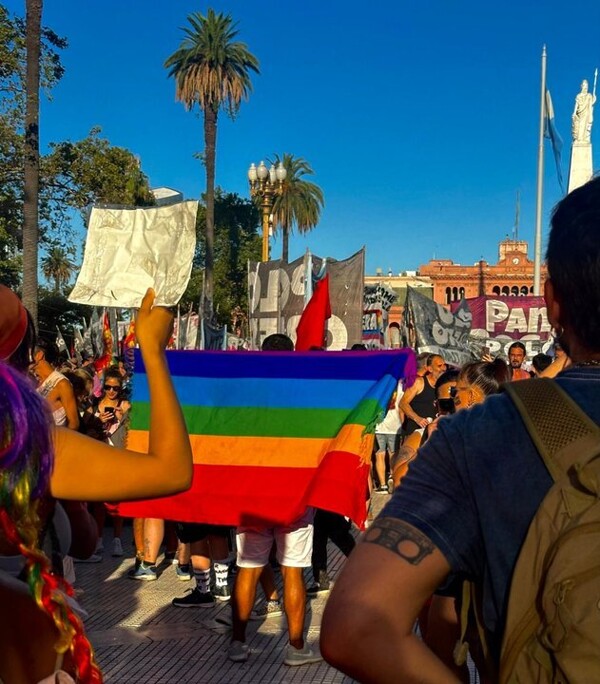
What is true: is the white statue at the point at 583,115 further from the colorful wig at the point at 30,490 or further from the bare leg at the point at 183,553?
the colorful wig at the point at 30,490

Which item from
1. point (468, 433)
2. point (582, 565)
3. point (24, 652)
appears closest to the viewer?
point (582, 565)

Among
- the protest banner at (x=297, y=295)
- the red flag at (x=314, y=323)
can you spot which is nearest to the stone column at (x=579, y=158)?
the protest banner at (x=297, y=295)

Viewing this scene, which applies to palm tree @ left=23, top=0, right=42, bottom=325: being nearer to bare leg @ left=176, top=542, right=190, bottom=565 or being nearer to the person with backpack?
bare leg @ left=176, top=542, right=190, bottom=565

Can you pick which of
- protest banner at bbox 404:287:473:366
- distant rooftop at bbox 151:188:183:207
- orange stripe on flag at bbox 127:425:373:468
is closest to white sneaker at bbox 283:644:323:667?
orange stripe on flag at bbox 127:425:373:468

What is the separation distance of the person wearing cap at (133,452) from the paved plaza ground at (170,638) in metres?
3.38

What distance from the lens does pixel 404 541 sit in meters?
1.38

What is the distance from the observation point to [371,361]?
5531 mm

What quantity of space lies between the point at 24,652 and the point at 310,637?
4.10m

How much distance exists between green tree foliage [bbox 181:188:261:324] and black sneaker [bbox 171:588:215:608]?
41597 millimetres

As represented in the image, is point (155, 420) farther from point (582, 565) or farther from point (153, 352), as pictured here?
point (582, 565)

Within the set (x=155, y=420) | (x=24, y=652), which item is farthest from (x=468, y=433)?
(x=24, y=652)

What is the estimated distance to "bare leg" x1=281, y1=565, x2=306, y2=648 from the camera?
507cm

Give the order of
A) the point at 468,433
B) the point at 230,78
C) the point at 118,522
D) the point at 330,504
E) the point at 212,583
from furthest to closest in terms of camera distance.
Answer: the point at 230,78 → the point at 118,522 → the point at 212,583 → the point at 330,504 → the point at 468,433

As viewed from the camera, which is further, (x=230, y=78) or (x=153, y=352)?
(x=230, y=78)
